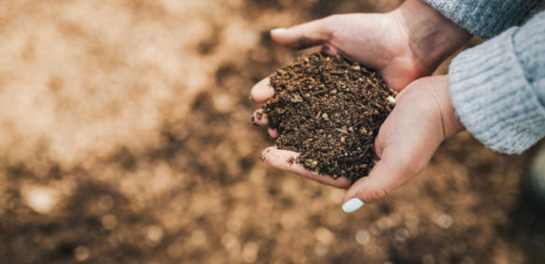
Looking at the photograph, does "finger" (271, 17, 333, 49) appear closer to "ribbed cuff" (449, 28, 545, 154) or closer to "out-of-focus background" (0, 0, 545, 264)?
"out-of-focus background" (0, 0, 545, 264)

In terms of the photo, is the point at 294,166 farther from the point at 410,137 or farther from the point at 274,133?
the point at 410,137

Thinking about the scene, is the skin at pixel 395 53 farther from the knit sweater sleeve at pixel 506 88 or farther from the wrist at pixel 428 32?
the knit sweater sleeve at pixel 506 88

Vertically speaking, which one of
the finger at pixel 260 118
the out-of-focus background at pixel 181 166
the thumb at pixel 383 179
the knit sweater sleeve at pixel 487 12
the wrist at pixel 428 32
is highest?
the knit sweater sleeve at pixel 487 12

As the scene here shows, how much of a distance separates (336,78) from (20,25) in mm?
2715

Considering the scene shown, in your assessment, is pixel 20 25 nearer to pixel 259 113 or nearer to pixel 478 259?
pixel 259 113

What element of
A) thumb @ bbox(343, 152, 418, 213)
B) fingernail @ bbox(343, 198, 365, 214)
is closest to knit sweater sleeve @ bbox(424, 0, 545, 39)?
thumb @ bbox(343, 152, 418, 213)

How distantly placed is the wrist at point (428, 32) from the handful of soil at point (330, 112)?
1.14 feet

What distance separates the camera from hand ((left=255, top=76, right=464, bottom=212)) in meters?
1.58

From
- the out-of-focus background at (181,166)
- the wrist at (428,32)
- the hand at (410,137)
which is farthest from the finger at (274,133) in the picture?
the wrist at (428,32)

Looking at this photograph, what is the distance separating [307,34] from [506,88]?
3.97 feet

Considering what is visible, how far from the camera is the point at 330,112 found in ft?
6.30

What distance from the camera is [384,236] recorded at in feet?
9.54

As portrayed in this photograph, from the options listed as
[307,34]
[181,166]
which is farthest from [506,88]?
[181,166]

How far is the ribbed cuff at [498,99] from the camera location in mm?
1384
